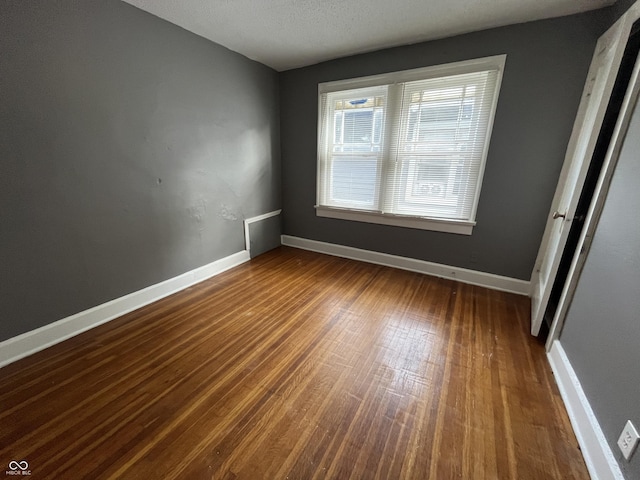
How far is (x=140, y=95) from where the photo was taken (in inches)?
83.3

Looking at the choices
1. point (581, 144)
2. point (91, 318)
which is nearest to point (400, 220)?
point (581, 144)

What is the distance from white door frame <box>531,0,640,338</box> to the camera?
1.51 m

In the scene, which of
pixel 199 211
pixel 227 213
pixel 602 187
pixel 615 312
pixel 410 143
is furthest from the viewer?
pixel 227 213

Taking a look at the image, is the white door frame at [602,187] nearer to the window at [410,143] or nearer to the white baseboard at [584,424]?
the white baseboard at [584,424]

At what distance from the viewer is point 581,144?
196 centimetres

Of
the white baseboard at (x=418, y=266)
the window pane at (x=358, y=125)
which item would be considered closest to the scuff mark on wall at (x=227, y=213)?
the white baseboard at (x=418, y=266)

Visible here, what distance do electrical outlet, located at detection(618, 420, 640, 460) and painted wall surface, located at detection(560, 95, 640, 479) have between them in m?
0.02

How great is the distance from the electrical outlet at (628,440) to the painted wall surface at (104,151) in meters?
3.10

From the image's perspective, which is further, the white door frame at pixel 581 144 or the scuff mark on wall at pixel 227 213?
the scuff mark on wall at pixel 227 213

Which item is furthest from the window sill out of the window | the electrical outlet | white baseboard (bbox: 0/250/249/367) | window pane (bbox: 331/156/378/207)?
the electrical outlet

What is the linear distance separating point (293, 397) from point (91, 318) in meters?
1.75

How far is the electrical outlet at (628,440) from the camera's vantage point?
95 cm

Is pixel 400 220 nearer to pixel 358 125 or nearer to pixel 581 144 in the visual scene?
pixel 358 125

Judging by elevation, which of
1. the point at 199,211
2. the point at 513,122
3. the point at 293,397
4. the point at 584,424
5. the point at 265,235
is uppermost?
the point at 513,122
